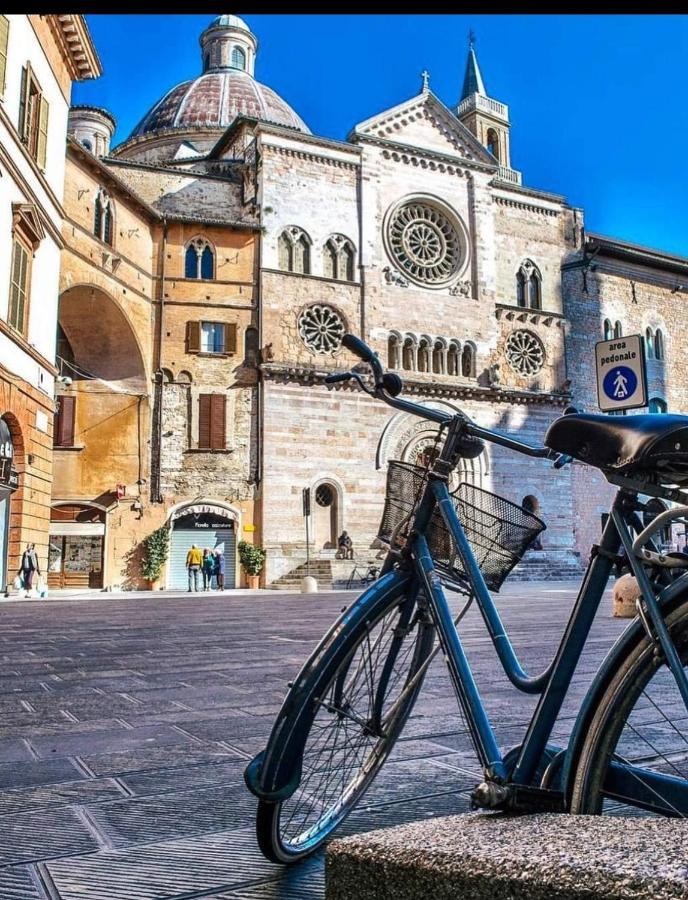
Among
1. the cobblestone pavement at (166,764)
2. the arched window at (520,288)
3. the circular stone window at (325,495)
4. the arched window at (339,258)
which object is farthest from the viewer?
the arched window at (520,288)

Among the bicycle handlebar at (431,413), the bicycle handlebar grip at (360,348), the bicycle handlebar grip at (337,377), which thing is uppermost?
the bicycle handlebar grip at (360,348)

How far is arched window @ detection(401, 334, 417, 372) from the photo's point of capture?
31.8 m

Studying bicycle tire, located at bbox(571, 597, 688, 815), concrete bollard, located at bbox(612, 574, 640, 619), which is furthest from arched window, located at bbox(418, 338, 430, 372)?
bicycle tire, located at bbox(571, 597, 688, 815)

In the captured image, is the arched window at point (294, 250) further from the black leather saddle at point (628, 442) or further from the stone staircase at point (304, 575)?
the black leather saddle at point (628, 442)

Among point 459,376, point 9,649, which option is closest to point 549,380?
point 459,376

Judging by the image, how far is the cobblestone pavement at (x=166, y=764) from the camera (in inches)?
85.7

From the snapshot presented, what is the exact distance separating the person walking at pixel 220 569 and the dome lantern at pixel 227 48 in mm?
29674

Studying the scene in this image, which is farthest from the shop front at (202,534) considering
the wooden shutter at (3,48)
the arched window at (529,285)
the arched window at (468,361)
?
the arched window at (529,285)

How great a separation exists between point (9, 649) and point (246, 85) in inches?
1654

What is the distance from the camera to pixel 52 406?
66.2ft

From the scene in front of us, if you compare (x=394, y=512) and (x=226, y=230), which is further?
(x=226, y=230)

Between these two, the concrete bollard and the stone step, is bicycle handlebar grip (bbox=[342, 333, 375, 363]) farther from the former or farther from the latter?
the concrete bollard

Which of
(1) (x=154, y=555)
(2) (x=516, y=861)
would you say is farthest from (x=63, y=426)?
(2) (x=516, y=861)
